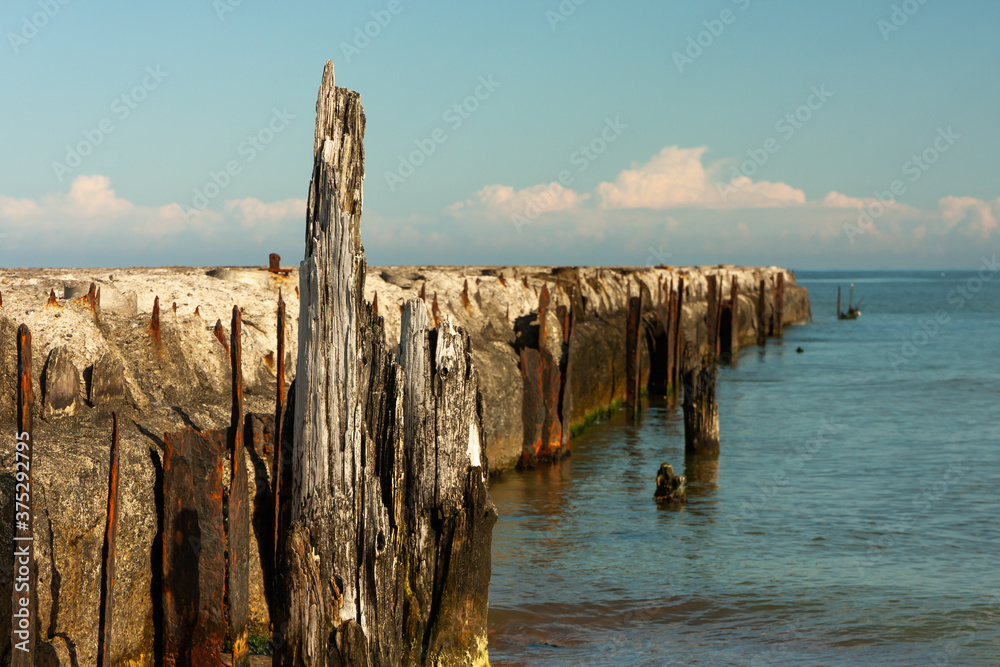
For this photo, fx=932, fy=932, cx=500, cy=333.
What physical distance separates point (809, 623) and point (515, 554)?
342cm

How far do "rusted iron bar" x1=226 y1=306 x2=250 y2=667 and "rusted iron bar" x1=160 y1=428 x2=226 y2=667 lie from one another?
0.08m

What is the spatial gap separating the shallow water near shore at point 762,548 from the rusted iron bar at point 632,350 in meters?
0.90

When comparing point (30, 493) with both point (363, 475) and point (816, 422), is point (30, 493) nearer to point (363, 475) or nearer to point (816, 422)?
point (363, 475)

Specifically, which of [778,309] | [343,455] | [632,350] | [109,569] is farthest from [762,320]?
[109,569]

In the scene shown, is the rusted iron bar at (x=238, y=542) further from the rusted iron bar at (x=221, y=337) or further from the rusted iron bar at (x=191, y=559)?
the rusted iron bar at (x=221, y=337)

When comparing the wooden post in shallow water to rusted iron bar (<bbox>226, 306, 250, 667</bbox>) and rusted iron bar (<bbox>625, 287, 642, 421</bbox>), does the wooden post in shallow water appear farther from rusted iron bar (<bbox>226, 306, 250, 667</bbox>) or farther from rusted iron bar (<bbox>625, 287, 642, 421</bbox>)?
rusted iron bar (<bbox>625, 287, 642, 421</bbox>)

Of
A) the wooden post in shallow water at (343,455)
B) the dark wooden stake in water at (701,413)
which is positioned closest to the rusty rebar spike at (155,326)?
the wooden post in shallow water at (343,455)

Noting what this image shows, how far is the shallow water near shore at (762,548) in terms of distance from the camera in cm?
848

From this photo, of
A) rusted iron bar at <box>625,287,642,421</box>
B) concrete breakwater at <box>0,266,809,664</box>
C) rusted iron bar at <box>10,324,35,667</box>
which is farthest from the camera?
rusted iron bar at <box>625,287,642,421</box>

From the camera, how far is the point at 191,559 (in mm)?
5926

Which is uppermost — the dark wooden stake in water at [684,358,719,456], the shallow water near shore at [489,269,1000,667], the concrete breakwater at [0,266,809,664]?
the concrete breakwater at [0,266,809,664]

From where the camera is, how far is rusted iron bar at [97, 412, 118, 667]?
5.41m

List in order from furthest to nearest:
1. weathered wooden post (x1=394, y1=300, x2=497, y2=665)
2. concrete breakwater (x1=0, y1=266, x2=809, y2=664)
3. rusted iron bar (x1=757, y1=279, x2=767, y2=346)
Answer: rusted iron bar (x1=757, y1=279, x2=767, y2=346) < weathered wooden post (x1=394, y1=300, x2=497, y2=665) < concrete breakwater (x1=0, y1=266, x2=809, y2=664)

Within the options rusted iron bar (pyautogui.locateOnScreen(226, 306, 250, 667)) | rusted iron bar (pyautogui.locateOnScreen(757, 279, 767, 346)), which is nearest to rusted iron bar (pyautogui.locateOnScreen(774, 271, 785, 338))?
rusted iron bar (pyautogui.locateOnScreen(757, 279, 767, 346))
